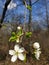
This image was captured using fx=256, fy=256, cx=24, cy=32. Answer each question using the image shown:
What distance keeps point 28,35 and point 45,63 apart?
7531mm

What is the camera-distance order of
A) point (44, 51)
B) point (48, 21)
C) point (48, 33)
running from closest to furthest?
point (44, 51) → point (48, 33) → point (48, 21)

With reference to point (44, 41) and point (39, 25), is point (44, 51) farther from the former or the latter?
point (39, 25)

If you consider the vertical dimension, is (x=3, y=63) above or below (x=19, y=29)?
below

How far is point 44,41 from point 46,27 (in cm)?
245

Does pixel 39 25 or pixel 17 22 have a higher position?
pixel 17 22

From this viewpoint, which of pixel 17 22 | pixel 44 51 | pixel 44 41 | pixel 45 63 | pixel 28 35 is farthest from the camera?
pixel 44 41

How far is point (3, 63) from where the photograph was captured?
822cm

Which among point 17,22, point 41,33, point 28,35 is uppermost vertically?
point 28,35

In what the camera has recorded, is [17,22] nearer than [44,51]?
Yes

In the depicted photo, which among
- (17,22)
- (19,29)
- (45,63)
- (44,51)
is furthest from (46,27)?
(19,29)

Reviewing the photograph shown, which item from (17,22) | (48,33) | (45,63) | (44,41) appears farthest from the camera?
(48,33)

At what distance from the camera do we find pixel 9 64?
7844 millimetres

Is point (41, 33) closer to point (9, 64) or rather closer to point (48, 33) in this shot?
point (48, 33)

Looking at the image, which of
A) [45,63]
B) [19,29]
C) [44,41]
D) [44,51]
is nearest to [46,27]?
[44,41]
